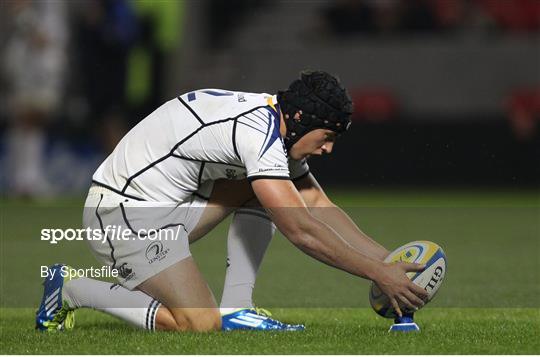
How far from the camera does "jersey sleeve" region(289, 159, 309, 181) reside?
6.11m

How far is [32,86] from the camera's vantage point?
1487 cm

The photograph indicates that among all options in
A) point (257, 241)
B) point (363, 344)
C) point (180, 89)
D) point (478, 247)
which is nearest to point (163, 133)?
point (257, 241)

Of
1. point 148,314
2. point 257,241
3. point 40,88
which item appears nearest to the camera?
point 148,314

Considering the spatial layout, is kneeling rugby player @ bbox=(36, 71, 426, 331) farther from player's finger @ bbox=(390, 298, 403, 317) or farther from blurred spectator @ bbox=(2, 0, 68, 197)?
blurred spectator @ bbox=(2, 0, 68, 197)

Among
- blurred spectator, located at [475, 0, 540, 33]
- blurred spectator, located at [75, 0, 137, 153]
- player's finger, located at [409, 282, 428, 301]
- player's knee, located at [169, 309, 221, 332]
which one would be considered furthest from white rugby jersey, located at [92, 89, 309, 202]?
blurred spectator, located at [475, 0, 540, 33]

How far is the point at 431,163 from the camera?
15617 millimetres

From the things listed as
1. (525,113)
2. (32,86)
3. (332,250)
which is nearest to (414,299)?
(332,250)

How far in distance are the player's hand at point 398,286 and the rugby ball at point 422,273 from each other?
184 mm

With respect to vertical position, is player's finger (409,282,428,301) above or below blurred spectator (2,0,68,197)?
above

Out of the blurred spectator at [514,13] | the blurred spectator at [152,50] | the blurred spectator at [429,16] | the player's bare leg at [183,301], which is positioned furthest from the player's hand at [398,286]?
the blurred spectator at [514,13]

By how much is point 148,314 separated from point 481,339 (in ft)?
4.64

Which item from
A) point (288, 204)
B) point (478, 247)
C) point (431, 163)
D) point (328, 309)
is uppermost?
point (288, 204)

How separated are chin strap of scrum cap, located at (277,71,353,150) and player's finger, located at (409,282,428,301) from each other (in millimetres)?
759

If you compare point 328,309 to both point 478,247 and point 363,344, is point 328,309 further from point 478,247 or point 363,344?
point 478,247
